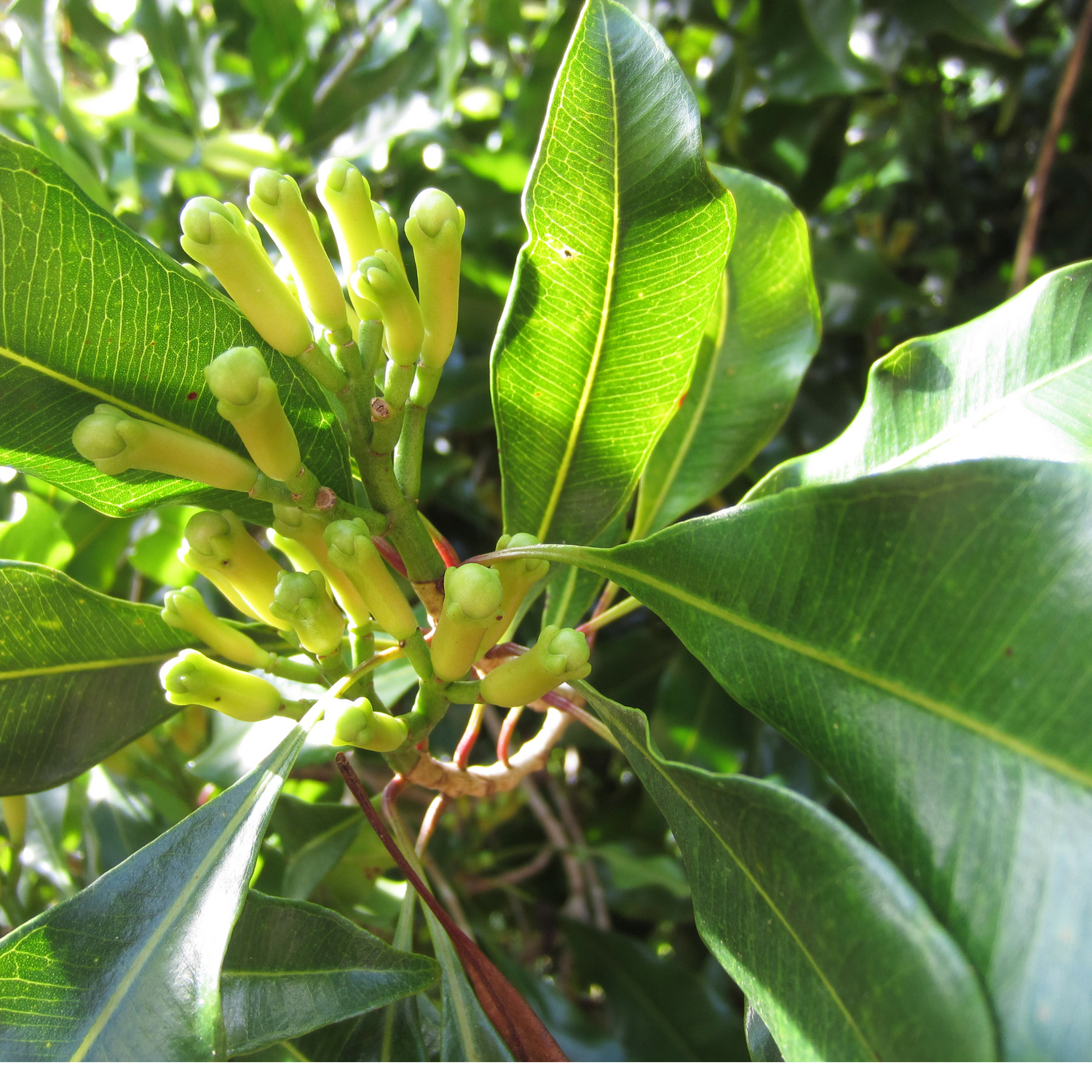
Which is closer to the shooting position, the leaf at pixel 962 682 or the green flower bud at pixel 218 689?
the leaf at pixel 962 682

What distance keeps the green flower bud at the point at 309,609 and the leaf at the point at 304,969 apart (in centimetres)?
23

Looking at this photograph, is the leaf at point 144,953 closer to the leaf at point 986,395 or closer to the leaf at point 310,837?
the leaf at point 310,837

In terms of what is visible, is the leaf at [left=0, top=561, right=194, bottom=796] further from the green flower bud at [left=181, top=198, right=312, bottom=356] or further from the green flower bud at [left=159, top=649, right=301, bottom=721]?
the green flower bud at [left=181, top=198, right=312, bottom=356]

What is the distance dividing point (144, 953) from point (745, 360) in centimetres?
83

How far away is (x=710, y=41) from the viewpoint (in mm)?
2133

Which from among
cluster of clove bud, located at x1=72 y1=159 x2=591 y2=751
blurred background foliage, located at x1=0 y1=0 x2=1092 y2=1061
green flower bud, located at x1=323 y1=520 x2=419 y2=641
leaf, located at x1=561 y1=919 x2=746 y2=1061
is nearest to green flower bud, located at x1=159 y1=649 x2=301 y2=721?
cluster of clove bud, located at x1=72 y1=159 x2=591 y2=751

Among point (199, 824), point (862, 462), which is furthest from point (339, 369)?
point (862, 462)

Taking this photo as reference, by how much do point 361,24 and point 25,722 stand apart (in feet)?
6.37

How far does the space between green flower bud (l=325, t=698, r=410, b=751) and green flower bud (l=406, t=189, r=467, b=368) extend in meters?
0.29

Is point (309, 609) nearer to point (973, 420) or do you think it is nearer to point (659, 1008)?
point (973, 420)

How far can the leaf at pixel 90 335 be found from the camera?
0.59 metres

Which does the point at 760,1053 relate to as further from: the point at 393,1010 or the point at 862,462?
the point at 862,462

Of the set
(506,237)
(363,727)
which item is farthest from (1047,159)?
(363,727)

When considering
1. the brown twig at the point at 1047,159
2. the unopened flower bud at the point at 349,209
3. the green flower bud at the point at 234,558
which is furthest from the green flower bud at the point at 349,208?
the brown twig at the point at 1047,159
